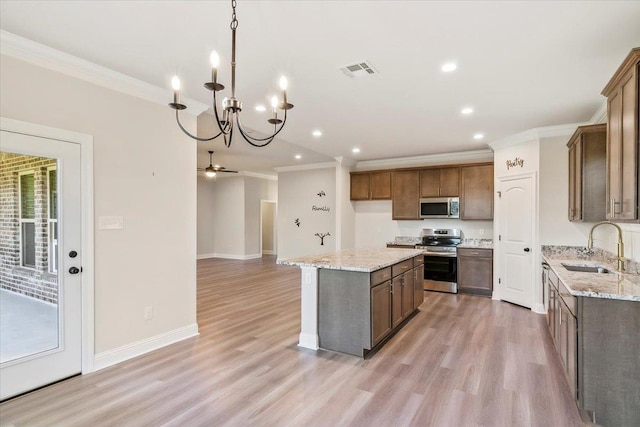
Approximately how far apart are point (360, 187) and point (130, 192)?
5.16 meters

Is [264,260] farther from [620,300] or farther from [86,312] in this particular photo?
[620,300]

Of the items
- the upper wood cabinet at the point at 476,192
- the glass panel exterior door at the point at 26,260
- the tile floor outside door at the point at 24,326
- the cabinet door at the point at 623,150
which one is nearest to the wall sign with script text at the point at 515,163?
the upper wood cabinet at the point at 476,192

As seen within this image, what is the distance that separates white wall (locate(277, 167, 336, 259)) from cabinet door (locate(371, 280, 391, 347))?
484 cm

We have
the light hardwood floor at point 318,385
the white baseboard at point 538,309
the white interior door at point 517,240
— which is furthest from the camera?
the white interior door at point 517,240

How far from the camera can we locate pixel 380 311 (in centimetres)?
348

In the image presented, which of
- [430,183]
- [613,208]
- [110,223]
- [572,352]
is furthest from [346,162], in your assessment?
[572,352]

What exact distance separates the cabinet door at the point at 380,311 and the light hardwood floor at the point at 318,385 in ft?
0.61

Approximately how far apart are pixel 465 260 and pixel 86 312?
555cm

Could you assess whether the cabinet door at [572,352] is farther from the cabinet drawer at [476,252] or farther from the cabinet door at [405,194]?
the cabinet door at [405,194]

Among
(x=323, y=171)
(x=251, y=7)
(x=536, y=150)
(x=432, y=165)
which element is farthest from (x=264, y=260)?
(x=251, y=7)

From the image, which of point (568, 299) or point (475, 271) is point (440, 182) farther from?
point (568, 299)

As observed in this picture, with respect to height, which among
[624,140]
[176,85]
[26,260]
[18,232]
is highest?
A: [176,85]

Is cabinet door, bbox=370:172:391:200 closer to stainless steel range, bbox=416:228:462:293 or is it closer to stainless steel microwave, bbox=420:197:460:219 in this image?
stainless steel microwave, bbox=420:197:460:219

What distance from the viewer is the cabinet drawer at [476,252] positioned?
583 centimetres
